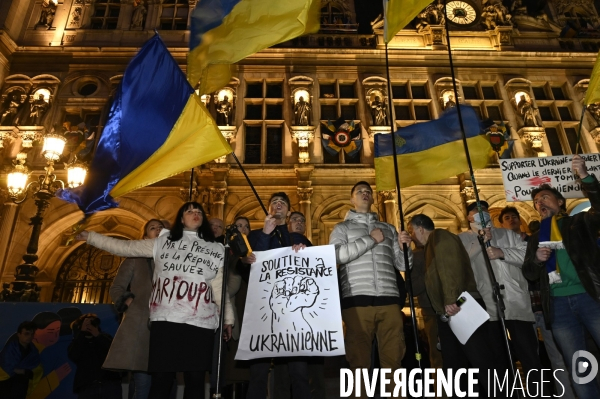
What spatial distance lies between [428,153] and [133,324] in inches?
189

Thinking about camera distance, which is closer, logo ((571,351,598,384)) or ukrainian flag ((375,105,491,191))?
logo ((571,351,598,384))

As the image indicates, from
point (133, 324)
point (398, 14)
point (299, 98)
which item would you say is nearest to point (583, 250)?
point (398, 14)

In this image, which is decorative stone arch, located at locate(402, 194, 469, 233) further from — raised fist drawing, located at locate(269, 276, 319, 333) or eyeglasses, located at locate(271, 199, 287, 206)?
raised fist drawing, located at locate(269, 276, 319, 333)

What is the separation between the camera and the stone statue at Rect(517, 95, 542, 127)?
14586 millimetres

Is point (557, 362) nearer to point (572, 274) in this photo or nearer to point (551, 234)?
point (572, 274)

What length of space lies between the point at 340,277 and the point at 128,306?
2.24m

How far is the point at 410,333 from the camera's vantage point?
601 centimetres

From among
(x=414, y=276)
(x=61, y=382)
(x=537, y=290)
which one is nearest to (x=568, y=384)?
(x=537, y=290)

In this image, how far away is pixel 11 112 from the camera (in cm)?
1402

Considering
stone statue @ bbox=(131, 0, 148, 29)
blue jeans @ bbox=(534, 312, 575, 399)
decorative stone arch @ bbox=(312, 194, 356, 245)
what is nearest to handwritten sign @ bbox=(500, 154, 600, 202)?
blue jeans @ bbox=(534, 312, 575, 399)

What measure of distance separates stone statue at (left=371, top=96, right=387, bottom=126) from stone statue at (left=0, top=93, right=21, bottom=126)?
11.5 meters

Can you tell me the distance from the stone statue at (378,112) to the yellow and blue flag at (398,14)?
8759mm

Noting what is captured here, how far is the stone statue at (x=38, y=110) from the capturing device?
13830mm

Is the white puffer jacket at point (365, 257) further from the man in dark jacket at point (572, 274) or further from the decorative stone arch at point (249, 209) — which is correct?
the decorative stone arch at point (249, 209)
